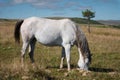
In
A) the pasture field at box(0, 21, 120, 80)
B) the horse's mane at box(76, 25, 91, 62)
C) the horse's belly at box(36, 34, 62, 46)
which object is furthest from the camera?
the horse's belly at box(36, 34, 62, 46)

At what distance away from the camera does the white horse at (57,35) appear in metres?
11.4

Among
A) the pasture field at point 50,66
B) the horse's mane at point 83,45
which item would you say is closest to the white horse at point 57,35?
the horse's mane at point 83,45

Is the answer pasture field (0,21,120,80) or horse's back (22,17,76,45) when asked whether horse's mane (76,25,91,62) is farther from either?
pasture field (0,21,120,80)

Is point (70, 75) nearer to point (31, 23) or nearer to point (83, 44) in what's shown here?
point (83, 44)

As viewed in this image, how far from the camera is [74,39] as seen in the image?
1170 cm

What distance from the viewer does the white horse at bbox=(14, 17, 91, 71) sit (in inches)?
449

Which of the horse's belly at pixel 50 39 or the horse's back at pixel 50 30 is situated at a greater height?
the horse's back at pixel 50 30

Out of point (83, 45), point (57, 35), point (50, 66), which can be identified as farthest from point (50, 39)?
point (83, 45)

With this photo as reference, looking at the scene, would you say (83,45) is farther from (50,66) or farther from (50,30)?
(50,66)

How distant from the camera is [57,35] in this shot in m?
12.0

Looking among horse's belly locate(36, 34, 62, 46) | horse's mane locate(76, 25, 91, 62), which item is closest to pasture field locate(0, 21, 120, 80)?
horse's mane locate(76, 25, 91, 62)

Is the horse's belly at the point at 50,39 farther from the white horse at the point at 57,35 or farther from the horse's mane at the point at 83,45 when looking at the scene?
the horse's mane at the point at 83,45

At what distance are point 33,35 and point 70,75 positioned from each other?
3.67m

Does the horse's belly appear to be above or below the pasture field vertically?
above
